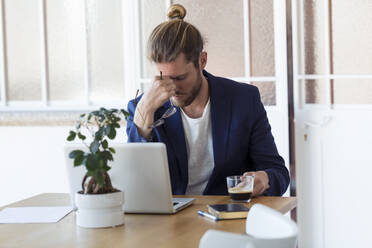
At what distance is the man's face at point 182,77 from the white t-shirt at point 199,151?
0.28ft

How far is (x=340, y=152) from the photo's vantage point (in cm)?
306

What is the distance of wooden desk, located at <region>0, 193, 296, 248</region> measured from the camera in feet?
4.65

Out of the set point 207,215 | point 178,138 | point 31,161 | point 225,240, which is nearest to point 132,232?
point 207,215

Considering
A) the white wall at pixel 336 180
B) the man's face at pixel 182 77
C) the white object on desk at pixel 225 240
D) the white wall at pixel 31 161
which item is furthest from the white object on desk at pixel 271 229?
the white wall at pixel 31 161

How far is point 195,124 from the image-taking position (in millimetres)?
2225

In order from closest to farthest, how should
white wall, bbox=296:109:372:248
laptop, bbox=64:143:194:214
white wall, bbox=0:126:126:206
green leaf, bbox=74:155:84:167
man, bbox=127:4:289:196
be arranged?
green leaf, bbox=74:155:84:167, laptop, bbox=64:143:194:214, man, bbox=127:4:289:196, white wall, bbox=296:109:372:248, white wall, bbox=0:126:126:206

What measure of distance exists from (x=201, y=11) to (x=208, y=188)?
5.00 ft

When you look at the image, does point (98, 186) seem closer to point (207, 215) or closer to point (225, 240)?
point (207, 215)

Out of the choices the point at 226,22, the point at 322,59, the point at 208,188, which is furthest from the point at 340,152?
the point at 208,188

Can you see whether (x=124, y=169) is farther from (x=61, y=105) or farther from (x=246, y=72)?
(x=61, y=105)

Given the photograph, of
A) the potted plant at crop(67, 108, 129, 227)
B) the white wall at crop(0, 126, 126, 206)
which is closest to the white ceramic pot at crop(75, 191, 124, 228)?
the potted plant at crop(67, 108, 129, 227)

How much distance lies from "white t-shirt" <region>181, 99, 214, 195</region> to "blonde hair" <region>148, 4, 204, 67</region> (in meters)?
0.23

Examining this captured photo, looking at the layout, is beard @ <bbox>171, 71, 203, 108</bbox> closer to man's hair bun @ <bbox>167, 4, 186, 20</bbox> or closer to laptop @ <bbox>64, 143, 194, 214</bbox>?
man's hair bun @ <bbox>167, 4, 186, 20</bbox>

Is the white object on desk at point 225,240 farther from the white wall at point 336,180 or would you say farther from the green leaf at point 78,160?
the white wall at point 336,180
